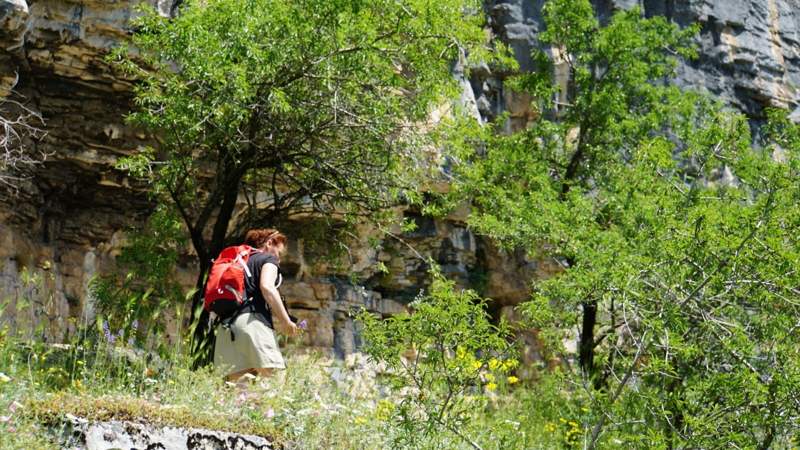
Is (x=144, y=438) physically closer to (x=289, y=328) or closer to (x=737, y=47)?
(x=289, y=328)

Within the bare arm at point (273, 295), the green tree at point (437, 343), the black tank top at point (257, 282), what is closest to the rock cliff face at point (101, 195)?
the black tank top at point (257, 282)

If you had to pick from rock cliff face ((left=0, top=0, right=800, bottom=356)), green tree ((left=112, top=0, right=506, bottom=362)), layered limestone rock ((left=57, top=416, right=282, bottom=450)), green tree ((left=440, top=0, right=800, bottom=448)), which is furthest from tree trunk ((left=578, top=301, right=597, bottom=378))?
layered limestone rock ((left=57, top=416, right=282, bottom=450))

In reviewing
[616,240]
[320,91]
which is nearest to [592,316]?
[616,240]

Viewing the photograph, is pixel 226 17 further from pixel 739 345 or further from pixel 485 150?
pixel 485 150

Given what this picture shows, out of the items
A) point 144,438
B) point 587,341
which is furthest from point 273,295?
point 587,341

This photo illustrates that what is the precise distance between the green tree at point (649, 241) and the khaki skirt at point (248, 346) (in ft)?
7.97

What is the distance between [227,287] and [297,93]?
2.80 meters

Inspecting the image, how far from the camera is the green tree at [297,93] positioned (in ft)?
31.8

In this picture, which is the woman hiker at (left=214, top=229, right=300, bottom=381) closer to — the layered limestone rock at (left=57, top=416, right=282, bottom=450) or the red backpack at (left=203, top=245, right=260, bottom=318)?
the red backpack at (left=203, top=245, right=260, bottom=318)

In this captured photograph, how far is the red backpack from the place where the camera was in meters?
8.05

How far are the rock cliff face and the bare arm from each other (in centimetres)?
240

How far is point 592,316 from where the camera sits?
12672 mm

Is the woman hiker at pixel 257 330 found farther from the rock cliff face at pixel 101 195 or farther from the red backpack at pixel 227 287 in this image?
the rock cliff face at pixel 101 195

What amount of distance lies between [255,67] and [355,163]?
1.55m
